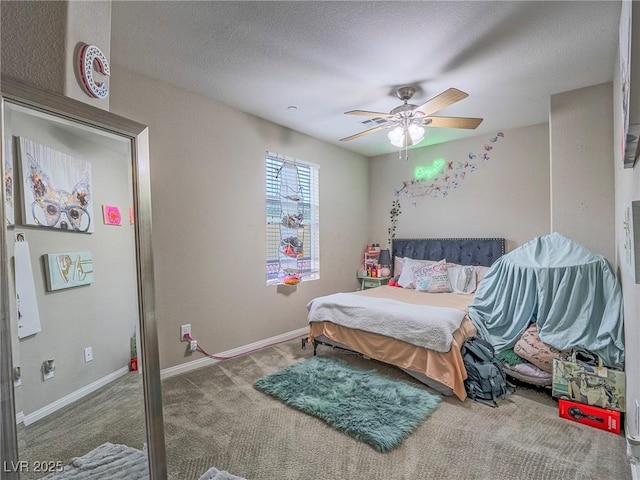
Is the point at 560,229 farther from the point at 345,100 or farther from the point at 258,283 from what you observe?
the point at 258,283

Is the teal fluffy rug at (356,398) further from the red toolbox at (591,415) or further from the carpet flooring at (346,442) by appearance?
the red toolbox at (591,415)

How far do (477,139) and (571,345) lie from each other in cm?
276

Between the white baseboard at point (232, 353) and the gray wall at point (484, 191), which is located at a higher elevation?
the gray wall at point (484, 191)

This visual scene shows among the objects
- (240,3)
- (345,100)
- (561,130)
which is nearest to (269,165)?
(345,100)

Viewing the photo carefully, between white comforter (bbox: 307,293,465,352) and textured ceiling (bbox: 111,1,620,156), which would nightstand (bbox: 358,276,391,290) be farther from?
textured ceiling (bbox: 111,1,620,156)

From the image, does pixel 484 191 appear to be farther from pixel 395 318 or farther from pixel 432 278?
pixel 395 318

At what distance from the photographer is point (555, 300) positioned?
2395 millimetres

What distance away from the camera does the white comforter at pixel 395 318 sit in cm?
235

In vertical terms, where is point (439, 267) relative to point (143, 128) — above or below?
below

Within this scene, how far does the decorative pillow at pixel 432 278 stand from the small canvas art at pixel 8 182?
3.72 meters

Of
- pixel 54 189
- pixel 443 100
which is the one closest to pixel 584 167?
pixel 443 100

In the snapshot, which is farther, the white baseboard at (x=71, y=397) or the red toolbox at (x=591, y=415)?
the red toolbox at (x=591, y=415)

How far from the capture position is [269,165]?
359cm

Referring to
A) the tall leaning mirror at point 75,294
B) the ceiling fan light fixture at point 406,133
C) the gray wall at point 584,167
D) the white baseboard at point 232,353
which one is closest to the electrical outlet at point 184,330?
the white baseboard at point 232,353
